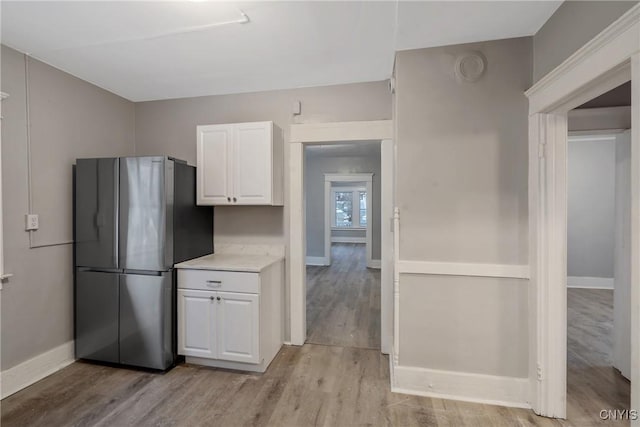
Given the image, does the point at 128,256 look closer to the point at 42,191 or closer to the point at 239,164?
the point at 42,191

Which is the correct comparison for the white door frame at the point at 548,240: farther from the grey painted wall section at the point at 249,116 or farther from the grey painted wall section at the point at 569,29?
the grey painted wall section at the point at 249,116

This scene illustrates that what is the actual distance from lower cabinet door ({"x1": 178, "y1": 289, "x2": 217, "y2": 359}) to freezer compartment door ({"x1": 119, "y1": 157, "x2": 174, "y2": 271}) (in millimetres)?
334

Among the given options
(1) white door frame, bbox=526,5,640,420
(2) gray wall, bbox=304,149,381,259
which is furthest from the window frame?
(1) white door frame, bbox=526,5,640,420

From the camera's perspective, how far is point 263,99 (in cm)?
292

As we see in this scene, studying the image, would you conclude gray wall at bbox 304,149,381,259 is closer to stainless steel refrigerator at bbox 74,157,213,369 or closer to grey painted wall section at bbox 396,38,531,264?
stainless steel refrigerator at bbox 74,157,213,369

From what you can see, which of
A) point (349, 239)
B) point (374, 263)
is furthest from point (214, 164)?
point (349, 239)

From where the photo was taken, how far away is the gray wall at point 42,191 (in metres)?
2.14

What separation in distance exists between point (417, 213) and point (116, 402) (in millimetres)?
2461

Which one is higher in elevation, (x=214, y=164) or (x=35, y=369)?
(x=214, y=164)

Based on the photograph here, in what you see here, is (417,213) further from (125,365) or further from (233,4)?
(125,365)

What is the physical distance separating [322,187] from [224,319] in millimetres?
4943

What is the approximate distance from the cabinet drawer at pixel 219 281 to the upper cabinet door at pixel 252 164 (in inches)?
25.7

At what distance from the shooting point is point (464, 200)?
2043 millimetres

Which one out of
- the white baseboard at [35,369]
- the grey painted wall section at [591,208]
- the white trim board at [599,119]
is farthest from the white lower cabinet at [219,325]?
the grey painted wall section at [591,208]
